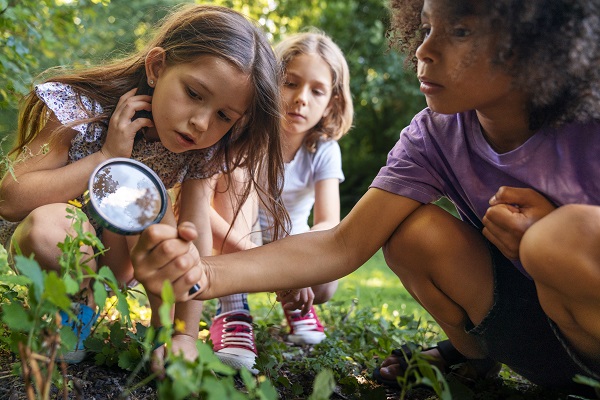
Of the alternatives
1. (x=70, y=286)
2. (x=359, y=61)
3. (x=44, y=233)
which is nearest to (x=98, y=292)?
(x=70, y=286)

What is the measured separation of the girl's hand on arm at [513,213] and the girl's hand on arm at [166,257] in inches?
29.0

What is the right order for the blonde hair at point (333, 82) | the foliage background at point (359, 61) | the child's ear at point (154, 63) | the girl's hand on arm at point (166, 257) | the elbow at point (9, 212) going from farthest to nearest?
the foliage background at point (359, 61)
the blonde hair at point (333, 82)
the child's ear at point (154, 63)
the elbow at point (9, 212)
the girl's hand on arm at point (166, 257)

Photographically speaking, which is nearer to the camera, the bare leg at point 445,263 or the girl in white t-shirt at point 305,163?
the bare leg at point 445,263

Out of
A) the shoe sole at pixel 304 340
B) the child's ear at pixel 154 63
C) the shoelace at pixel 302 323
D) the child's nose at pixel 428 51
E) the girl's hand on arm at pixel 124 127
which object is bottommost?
the shoe sole at pixel 304 340

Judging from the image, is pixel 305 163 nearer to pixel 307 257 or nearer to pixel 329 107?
pixel 329 107

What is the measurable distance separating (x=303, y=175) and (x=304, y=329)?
0.87 meters

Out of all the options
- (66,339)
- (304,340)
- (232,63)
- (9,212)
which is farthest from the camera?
(304,340)

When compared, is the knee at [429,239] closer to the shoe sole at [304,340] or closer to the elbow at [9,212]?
the shoe sole at [304,340]

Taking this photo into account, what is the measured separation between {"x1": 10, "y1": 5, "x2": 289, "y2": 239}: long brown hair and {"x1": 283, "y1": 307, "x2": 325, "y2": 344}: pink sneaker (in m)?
0.56

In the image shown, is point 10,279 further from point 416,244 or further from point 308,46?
point 308,46

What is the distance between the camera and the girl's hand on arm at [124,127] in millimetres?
2033

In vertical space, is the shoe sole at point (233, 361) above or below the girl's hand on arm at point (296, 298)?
below

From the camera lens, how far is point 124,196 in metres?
1.42

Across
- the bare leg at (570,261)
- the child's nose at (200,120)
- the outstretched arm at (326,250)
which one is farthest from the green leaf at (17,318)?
the bare leg at (570,261)
